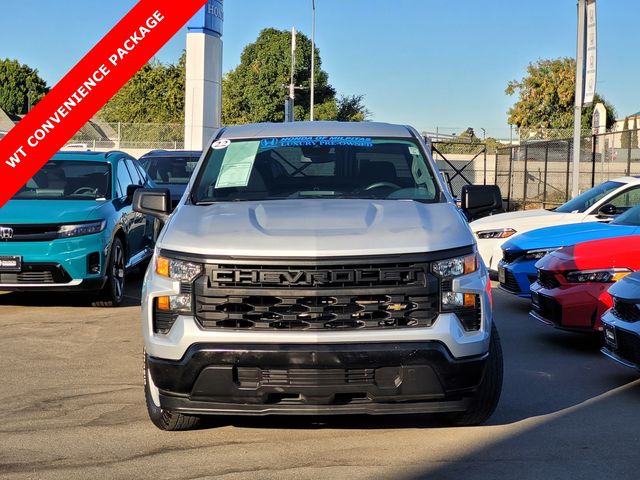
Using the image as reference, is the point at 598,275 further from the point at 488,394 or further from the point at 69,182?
the point at 69,182

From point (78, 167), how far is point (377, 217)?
7.12m

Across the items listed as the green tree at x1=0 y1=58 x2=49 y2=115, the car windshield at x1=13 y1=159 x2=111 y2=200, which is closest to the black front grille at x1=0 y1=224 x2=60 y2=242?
the car windshield at x1=13 y1=159 x2=111 y2=200

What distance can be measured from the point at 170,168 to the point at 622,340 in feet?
36.2

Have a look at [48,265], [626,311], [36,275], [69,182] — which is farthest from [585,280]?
[69,182]

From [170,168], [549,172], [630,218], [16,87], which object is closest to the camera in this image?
[630,218]

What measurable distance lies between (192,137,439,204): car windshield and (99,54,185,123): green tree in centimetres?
7365

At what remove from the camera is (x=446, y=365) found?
4910 mm

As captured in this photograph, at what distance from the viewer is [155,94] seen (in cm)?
7944

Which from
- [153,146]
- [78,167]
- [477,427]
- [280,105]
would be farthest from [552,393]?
[280,105]

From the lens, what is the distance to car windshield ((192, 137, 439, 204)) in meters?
6.27

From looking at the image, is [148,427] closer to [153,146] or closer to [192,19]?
[192,19]

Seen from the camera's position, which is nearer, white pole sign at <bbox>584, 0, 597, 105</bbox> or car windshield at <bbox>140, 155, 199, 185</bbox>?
car windshield at <bbox>140, 155, 199, 185</bbox>

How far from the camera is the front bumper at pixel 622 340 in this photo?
20.7ft

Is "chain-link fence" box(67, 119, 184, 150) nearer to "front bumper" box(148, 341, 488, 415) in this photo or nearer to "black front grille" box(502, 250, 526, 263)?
"black front grille" box(502, 250, 526, 263)
